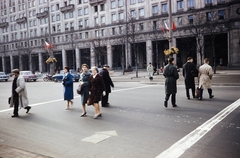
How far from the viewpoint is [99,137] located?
596cm

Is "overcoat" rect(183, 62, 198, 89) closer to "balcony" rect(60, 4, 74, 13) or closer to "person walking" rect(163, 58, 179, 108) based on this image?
"person walking" rect(163, 58, 179, 108)

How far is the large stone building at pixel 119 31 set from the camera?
4109 centimetres

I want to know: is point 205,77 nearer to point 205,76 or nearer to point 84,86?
point 205,76

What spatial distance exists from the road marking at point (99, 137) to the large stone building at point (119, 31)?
87.6 feet

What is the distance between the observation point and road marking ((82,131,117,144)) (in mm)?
5738

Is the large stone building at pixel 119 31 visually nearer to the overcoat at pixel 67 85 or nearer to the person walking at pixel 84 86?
the overcoat at pixel 67 85

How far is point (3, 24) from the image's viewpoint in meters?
82.0

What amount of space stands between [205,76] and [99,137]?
697 cm

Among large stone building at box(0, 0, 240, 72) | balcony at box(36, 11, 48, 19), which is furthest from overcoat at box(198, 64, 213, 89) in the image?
balcony at box(36, 11, 48, 19)

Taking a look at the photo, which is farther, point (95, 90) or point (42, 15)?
point (42, 15)

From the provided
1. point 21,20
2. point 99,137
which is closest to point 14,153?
point 99,137

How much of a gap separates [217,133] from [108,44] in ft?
170

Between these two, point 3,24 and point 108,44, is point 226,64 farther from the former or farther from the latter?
point 3,24

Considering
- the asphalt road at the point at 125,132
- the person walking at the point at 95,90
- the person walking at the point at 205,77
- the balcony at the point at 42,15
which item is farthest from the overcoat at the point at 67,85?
the balcony at the point at 42,15
